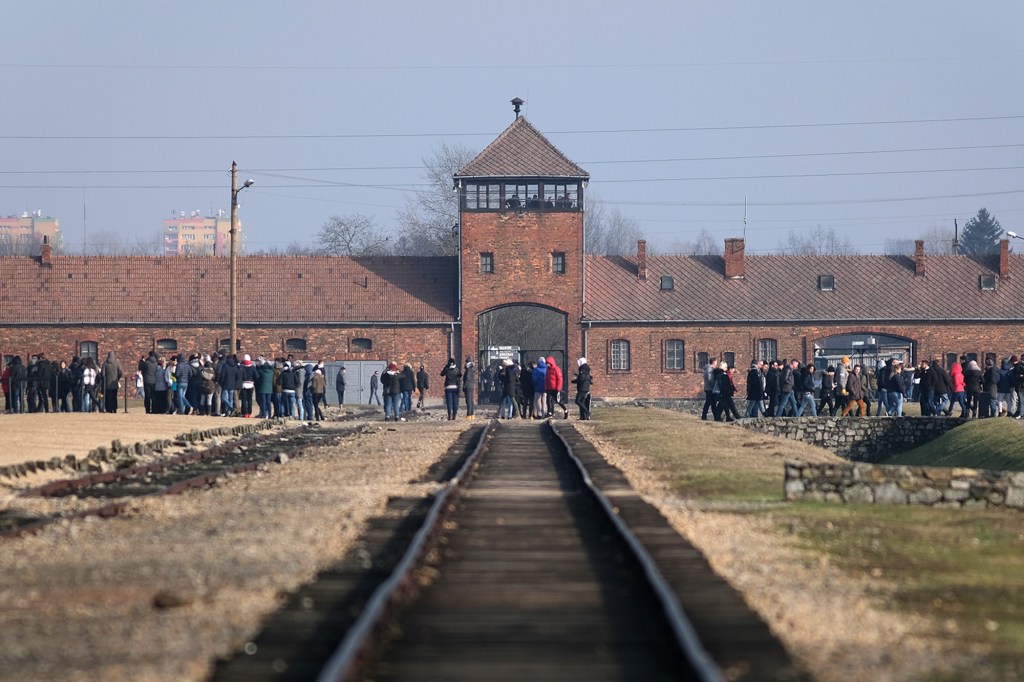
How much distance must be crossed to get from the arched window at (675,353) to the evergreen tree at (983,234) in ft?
230

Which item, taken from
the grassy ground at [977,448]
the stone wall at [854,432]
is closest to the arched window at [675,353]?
the stone wall at [854,432]

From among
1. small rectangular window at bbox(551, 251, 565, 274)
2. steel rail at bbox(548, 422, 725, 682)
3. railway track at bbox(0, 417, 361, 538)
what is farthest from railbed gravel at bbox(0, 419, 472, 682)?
small rectangular window at bbox(551, 251, 565, 274)

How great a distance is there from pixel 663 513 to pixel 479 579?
16.7 ft

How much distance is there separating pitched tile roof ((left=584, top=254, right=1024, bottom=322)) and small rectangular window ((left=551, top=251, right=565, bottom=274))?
2.31 m

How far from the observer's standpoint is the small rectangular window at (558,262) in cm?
6047


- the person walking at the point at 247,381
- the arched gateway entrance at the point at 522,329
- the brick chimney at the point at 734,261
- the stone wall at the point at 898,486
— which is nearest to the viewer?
the stone wall at the point at 898,486

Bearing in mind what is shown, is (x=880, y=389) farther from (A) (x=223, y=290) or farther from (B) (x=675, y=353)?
(A) (x=223, y=290)

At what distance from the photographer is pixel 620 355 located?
62312mm

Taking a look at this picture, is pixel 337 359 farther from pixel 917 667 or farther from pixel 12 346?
pixel 917 667

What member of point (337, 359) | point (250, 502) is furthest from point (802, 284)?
point (250, 502)

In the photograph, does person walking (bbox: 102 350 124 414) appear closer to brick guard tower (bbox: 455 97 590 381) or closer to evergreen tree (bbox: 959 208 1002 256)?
brick guard tower (bbox: 455 97 590 381)

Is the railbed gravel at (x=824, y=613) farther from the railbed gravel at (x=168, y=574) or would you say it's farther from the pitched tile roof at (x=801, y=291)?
the pitched tile roof at (x=801, y=291)

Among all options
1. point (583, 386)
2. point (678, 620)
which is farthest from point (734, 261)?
point (678, 620)

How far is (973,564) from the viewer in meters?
11.9
